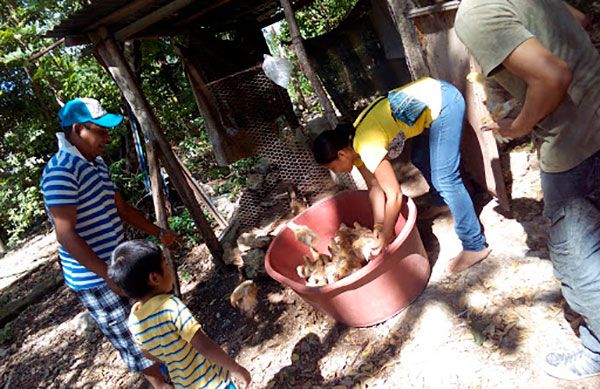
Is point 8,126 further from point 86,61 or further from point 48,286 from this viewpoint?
point 48,286

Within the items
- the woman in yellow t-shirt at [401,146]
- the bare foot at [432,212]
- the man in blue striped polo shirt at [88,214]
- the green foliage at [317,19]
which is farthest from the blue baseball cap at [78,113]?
the green foliage at [317,19]

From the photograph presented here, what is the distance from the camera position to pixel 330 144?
2424 millimetres

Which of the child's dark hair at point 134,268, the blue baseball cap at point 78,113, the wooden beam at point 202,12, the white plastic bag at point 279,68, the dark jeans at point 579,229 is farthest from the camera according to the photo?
the wooden beam at point 202,12

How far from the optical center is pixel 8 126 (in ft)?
29.9

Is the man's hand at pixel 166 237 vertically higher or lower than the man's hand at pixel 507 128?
lower

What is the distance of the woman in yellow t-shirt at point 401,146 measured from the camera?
239 centimetres

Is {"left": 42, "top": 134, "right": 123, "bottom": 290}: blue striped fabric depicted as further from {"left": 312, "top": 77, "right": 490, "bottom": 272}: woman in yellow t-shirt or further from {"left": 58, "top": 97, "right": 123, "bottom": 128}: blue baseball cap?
{"left": 312, "top": 77, "right": 490, "bottom": 272}: woman in yellow t-shirt

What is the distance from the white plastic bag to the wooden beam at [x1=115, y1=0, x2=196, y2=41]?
87 centimetres

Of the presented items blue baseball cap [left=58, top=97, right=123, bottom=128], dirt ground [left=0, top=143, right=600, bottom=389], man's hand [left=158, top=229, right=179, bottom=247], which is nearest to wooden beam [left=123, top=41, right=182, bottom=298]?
man's hand [left=158, top=229, right=179, bottom=247]

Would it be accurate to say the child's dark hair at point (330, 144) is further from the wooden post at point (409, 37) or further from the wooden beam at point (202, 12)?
the wooden beam at point (202, 12)

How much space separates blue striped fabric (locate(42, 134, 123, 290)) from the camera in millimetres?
2178

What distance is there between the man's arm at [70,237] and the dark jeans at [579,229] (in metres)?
2.28

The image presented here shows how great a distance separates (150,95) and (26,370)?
16.7 feet

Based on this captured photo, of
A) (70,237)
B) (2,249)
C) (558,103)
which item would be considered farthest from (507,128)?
(2,249)
